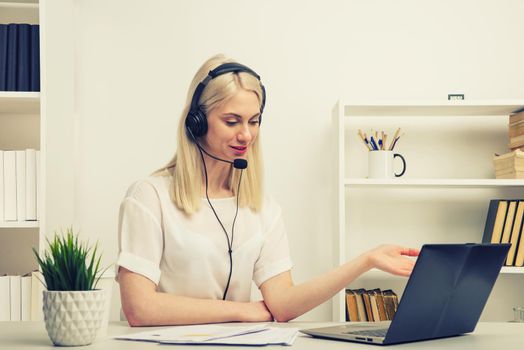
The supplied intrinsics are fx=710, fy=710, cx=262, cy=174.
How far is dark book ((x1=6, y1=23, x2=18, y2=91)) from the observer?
2623 millimetres

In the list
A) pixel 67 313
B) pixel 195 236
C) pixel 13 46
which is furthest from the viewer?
pixel 13 46

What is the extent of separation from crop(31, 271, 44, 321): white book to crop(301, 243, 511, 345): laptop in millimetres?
1481

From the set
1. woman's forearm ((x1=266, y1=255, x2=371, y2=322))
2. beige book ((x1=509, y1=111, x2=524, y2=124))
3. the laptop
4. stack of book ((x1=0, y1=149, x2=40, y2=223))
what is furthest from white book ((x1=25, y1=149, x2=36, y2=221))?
beige book ((x1=509, y1=111, x2=524, y2=124))

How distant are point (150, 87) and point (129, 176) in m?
0.40

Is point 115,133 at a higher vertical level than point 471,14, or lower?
lower

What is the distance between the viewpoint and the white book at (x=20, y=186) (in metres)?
2.59

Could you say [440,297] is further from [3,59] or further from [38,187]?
[3,59]

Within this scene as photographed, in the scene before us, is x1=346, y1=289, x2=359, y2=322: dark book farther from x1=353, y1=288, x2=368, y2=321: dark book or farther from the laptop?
the laptop

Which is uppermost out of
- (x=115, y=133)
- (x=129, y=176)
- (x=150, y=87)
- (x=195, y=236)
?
(x=150, y=87)

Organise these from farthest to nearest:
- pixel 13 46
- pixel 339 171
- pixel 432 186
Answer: pixel 432 186 < pixel 339 171 < pixel 13 46

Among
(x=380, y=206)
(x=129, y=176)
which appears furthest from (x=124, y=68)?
(x=380, y=206)

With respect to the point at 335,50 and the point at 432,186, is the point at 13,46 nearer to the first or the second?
the point at 335,50

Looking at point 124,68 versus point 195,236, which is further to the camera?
point 124,68

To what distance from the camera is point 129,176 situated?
3.07m
